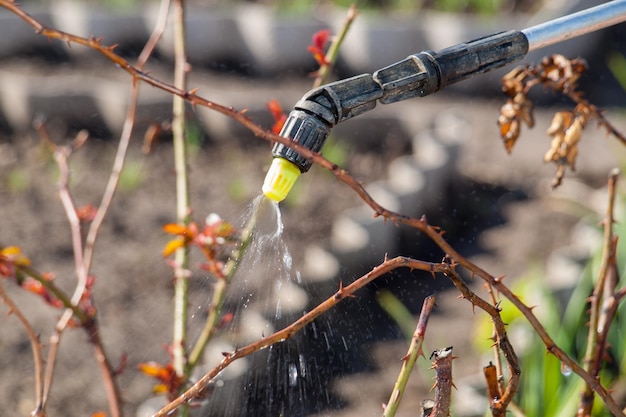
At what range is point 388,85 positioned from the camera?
3.56 feet

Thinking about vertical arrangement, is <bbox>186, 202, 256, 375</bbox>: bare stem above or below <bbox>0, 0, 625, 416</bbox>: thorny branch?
above

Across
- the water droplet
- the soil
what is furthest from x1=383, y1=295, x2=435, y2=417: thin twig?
the water droplet

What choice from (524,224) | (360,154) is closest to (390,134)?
(360,154)

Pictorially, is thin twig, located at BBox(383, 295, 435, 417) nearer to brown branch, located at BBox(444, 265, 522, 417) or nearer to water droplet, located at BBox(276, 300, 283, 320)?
brown branch, located at BBox(444, 265, 522, 417)

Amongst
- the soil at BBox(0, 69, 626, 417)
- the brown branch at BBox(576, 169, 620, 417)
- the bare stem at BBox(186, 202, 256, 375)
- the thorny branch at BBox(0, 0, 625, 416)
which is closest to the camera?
the thorny branch at BBox(0, 0, 625, 416)

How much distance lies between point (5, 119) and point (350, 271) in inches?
85.2

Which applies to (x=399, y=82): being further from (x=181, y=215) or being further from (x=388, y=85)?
(x=181, y=215)

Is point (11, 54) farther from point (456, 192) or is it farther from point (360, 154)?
point (456, 192)

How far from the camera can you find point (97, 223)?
76.4 inches

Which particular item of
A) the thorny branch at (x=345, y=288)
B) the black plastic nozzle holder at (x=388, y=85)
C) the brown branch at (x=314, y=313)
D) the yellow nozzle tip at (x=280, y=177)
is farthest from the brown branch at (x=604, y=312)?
the yellow nozzle tip at (x=280, y=177)

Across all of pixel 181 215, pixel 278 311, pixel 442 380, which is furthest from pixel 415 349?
pixel 278 311

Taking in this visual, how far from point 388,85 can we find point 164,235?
2.55 meters

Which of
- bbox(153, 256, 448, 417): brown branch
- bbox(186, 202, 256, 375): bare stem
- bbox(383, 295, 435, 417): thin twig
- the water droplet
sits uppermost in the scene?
the water droplet

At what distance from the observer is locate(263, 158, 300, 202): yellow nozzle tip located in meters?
1.06
